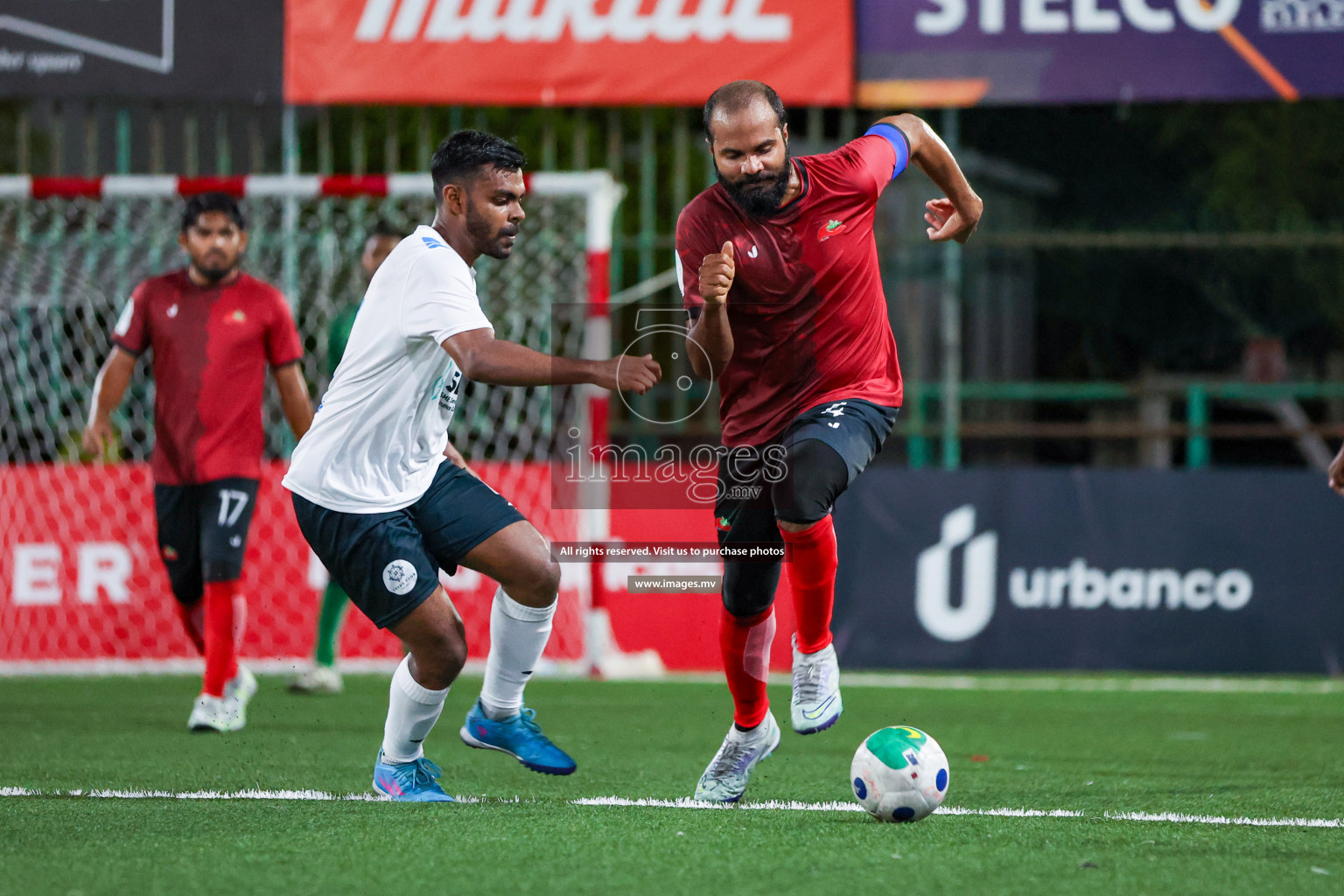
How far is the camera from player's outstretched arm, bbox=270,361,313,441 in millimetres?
6477

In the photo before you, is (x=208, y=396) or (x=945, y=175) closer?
(x=945, y=175)

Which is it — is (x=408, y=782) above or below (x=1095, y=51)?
below

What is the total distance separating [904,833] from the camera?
3.99m

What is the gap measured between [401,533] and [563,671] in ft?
16.5

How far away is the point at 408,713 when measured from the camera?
4.54 meters

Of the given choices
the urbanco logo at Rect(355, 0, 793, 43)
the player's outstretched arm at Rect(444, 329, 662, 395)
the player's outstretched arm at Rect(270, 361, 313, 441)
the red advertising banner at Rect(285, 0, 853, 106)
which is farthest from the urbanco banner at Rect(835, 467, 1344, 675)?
the player's outstretched arm at Rect(444, 329, 662, 395)

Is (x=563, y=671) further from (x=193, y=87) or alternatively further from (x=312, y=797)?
(x=312, y=797)

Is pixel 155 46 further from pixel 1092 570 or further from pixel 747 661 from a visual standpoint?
pixel 747 661

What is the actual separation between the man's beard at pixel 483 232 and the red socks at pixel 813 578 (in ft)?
3.66

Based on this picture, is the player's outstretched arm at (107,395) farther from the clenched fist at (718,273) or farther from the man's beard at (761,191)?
the clenched fist at (718,273)

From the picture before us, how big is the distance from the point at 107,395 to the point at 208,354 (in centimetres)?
44

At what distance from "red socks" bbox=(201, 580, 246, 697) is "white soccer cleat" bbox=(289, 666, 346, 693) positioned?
1390 mm

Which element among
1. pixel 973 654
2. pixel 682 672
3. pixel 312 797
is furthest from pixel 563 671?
pixel 312 797

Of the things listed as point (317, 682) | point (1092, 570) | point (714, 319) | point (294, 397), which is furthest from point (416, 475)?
point (1092, 570)
